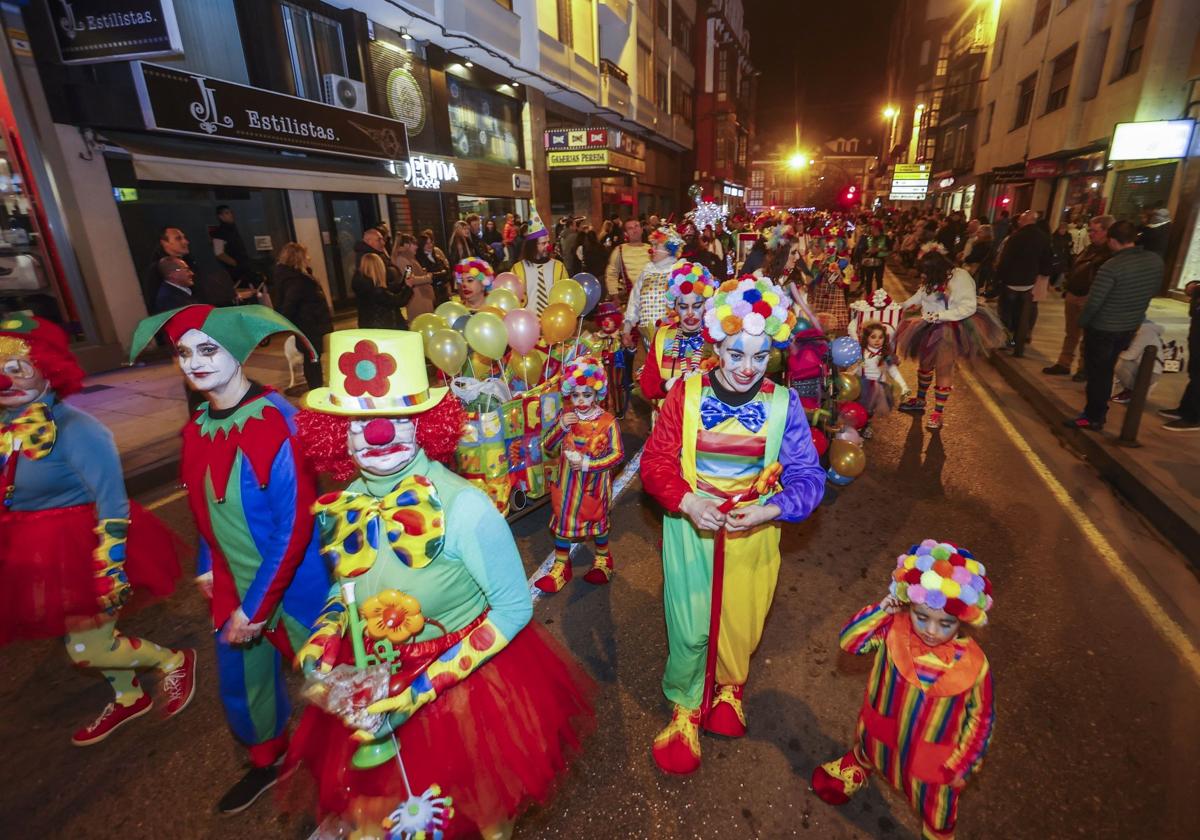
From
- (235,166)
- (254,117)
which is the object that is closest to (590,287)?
(235,166)

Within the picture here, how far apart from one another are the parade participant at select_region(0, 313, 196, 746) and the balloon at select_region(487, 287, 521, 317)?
320 cm

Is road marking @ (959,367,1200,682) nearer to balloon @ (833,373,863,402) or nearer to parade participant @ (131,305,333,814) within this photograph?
balloon @ (833,373,863,402)

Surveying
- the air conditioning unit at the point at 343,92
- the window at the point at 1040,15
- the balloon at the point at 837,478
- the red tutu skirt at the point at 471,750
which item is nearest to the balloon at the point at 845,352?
the balloon at the point at 837,478

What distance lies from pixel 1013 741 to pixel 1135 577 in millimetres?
2385

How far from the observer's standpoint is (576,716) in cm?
238

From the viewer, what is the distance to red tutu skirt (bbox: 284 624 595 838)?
1881 mm

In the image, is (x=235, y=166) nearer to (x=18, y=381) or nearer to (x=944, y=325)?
(x=18, y=381)

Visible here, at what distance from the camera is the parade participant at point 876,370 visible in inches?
271

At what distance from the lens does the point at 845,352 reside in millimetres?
6312

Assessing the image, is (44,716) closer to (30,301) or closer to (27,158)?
(30,301)

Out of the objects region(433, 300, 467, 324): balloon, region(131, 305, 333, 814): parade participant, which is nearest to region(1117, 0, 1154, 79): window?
region(433, 300, 467, 324): balloon

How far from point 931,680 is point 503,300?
15.0 ft

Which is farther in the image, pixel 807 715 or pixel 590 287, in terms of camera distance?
pixel 590 287

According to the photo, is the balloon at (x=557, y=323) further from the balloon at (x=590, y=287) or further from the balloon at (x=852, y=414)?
the balloon at (x=852, y=414)
